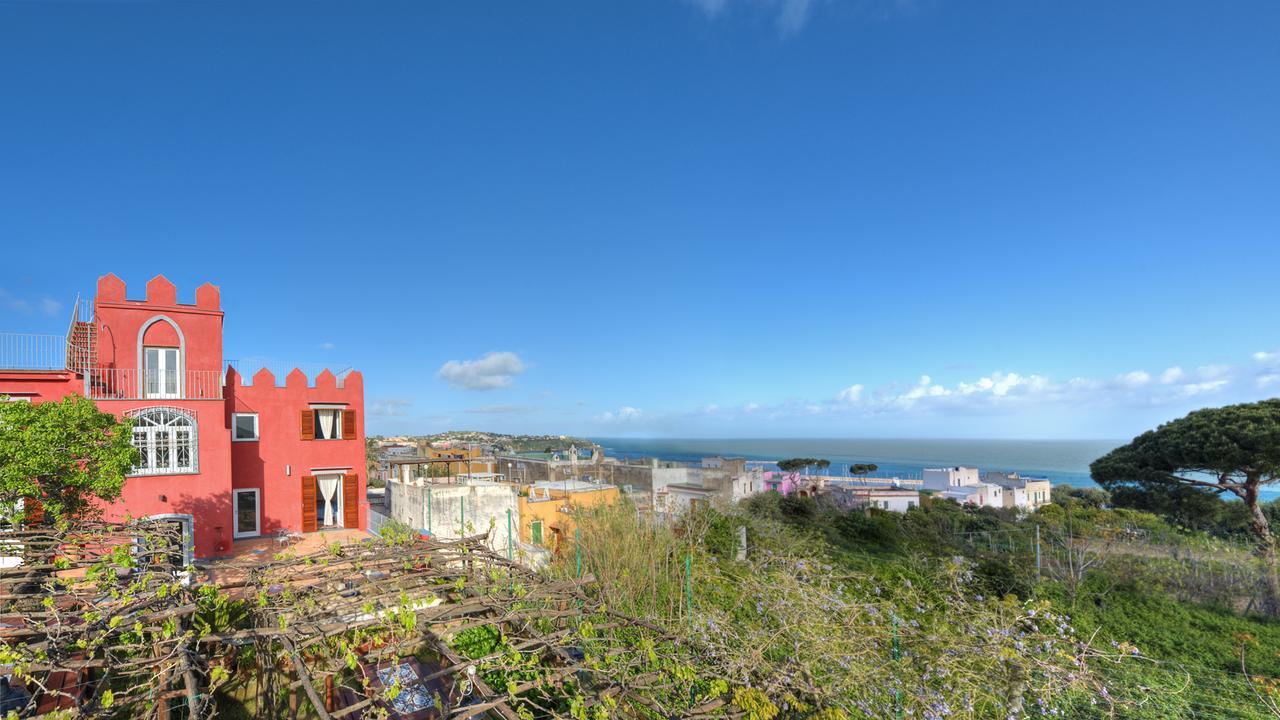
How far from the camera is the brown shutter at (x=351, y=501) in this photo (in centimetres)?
1398

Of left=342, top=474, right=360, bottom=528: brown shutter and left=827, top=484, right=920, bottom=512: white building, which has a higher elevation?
left=342, top=474, right=360, bottom=528: brown shutter

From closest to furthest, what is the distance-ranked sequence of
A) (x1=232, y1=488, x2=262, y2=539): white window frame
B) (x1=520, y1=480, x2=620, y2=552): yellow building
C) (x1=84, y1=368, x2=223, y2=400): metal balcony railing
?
(x1=84, y1=368, x2=223, y2=400): metal balcony railing, (x1=520, y1=480, x2=620, y2=552): yellow building, (x1=232, y1=488, x2=262, y2=539): white window frame

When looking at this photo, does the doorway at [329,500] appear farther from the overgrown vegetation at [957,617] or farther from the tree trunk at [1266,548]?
the tree trunk at [1266,548]

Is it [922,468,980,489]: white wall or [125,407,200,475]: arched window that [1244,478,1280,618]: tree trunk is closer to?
[125,407,200,475]: arched window

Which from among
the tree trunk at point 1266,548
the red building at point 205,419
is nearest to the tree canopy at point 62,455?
the red building at point 205,419

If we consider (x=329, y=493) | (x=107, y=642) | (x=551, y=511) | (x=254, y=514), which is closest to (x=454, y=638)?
(x=107, y=642)

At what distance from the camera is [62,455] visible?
7562 mm

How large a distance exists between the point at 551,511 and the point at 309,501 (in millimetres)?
6314

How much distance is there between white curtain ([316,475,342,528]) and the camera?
13.8 metres

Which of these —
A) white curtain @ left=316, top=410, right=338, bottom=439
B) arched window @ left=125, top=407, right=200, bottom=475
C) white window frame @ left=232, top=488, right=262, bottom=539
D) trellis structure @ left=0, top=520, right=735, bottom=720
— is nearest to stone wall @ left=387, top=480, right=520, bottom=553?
white curtain @ left=316, top=410, right=338, bottom=439

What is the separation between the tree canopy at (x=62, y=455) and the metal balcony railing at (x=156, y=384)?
2.57m

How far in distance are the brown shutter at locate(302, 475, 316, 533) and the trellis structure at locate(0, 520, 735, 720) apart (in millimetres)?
8301

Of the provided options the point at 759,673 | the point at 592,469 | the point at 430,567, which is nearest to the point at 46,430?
the point at 430,567

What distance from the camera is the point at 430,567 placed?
4941mm
